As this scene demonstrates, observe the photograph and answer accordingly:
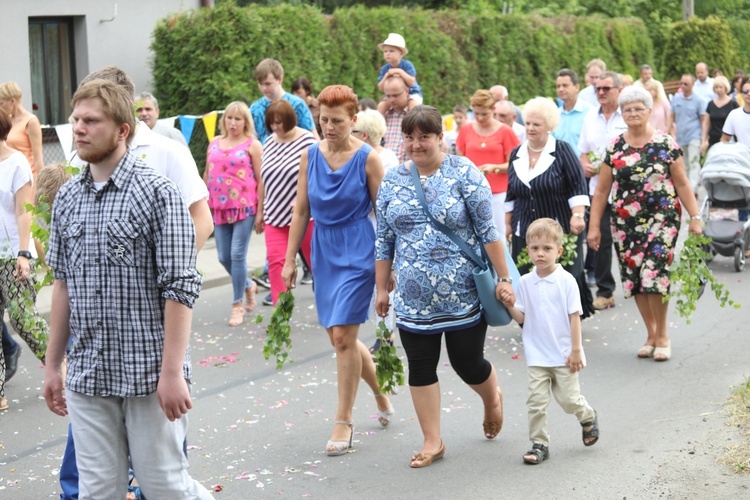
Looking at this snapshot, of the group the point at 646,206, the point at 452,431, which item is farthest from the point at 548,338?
the point at 646,206

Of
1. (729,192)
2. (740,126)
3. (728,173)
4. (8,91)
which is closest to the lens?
(8,91)

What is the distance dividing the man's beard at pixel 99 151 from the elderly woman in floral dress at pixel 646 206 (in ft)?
16.6

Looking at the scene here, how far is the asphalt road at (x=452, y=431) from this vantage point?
235 inches

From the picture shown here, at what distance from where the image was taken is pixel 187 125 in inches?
608

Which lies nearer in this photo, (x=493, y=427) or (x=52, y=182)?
(x=52, y=182)

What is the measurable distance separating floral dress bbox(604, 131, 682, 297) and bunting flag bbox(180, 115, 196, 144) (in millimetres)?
7955

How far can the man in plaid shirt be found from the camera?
13.4 ft

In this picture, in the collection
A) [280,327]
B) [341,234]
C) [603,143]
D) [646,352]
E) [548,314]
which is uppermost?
[603,143]

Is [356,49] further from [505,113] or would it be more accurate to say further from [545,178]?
[545,178]

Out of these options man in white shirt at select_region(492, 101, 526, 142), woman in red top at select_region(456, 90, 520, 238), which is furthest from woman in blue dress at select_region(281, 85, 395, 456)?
man in white shirt at select_region(492, 101, 526, 142)

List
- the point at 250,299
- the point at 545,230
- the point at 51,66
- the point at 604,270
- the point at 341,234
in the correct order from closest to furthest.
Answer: the point at 545,230
the point at 341,234
the point at 604,270
the point at 250,299
the point at 51,66

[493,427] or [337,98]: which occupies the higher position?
[337,98]

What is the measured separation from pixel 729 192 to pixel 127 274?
980 centimetres

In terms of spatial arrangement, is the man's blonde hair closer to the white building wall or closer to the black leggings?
the black leggings
